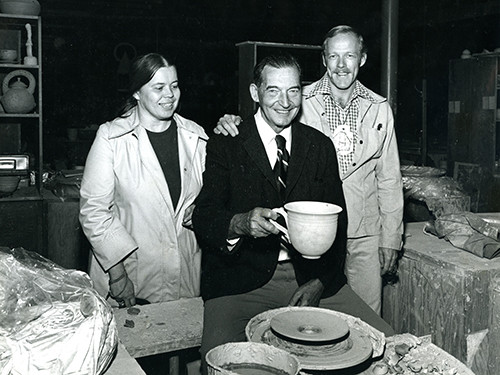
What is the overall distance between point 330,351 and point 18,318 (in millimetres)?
1002

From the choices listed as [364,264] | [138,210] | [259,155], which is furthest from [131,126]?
[364,264]

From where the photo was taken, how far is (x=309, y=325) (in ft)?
6.57

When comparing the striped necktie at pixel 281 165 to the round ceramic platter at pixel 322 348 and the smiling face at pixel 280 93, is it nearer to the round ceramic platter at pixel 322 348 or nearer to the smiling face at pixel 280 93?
the smiling face at pixel 280 93

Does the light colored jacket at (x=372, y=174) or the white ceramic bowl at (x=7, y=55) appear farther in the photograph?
the white ceramic bowl at (x=7, y=55)

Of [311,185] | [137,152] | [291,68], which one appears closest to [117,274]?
[137,152]

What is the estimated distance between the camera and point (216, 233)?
7.75ft

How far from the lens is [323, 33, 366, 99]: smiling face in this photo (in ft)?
9.95

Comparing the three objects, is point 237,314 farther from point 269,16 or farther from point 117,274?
point 269,16

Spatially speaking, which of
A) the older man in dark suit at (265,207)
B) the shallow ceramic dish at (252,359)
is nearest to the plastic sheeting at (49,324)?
the shallow ceramic dish at (252,359)

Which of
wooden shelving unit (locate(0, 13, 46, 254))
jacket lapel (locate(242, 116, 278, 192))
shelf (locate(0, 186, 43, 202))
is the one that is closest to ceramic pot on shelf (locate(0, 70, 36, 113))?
wooden shelving unit (locate(0, 13, 46, 254))

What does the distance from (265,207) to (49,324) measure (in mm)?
1164

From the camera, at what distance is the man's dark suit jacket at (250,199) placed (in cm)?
249

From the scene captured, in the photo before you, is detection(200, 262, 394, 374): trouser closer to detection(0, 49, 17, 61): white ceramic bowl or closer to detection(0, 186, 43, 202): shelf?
detection(0, 186, 43, 202): shelf

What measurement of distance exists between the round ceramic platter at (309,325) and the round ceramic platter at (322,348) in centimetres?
2
